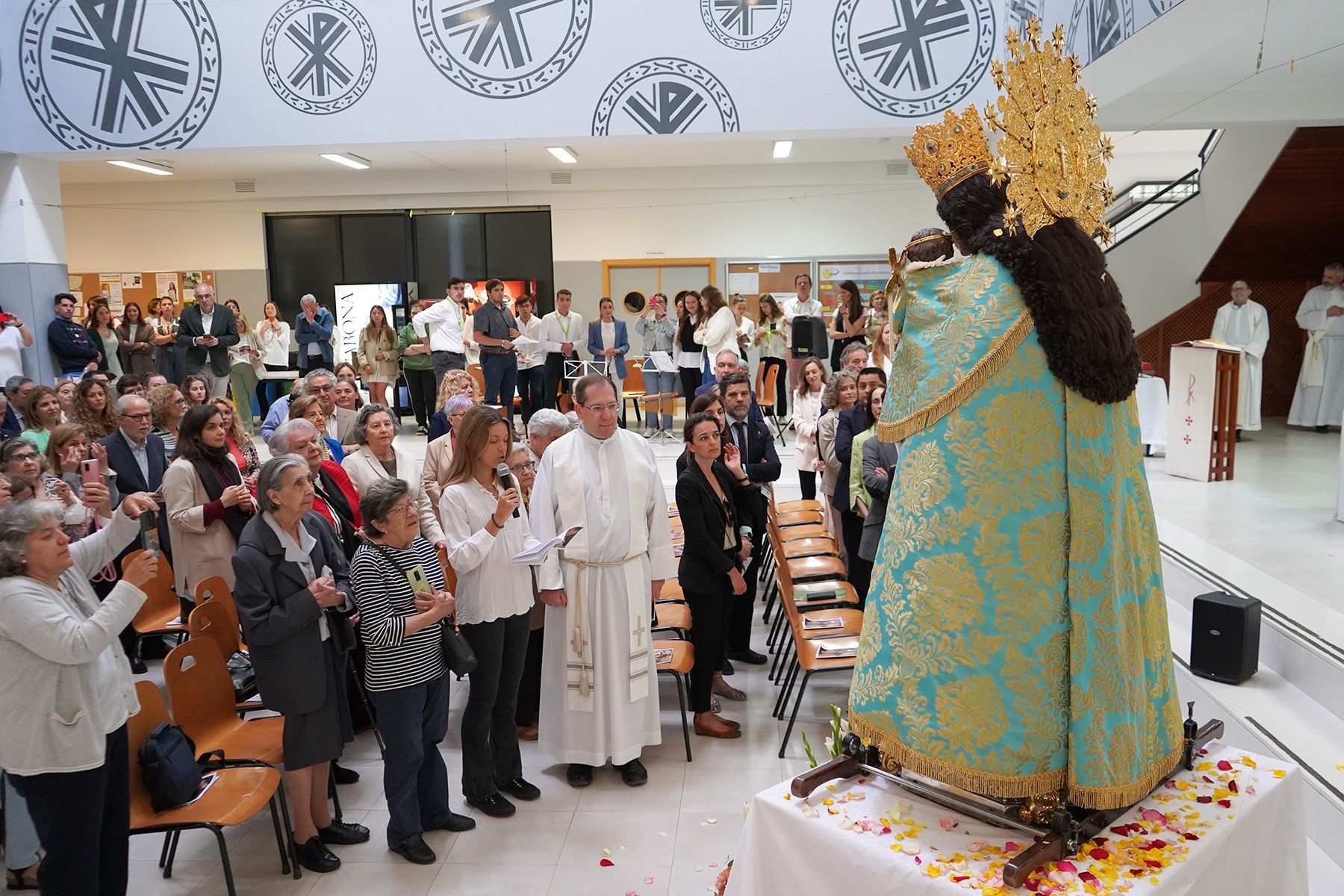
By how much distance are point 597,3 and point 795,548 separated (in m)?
6.01

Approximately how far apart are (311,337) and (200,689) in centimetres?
1052

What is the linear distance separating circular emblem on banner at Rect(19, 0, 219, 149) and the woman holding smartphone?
7.80 metres

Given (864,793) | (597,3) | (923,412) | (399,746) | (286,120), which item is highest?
(597,3)

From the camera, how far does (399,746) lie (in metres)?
3.76

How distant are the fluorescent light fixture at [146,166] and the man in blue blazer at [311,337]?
3994 millimetres

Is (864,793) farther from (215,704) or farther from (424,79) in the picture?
(424,79)

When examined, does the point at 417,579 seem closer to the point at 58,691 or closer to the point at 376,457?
the point at 58,691

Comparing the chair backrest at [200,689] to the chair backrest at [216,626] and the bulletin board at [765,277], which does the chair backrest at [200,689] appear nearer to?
the chair backrest at [216,626]

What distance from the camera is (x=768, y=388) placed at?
1401cm

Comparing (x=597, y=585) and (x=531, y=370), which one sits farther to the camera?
(x=531, y=370)

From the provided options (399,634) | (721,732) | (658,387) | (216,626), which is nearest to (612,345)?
(658,387)

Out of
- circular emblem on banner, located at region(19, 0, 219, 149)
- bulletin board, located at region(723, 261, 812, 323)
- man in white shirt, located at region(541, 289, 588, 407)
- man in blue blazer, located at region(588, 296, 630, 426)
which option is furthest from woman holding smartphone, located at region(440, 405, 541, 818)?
bulletin board, located at region(723, 261, 812, 323)

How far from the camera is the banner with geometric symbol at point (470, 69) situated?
9.32 m

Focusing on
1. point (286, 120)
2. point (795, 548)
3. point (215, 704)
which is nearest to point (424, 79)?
point (286, 120)
